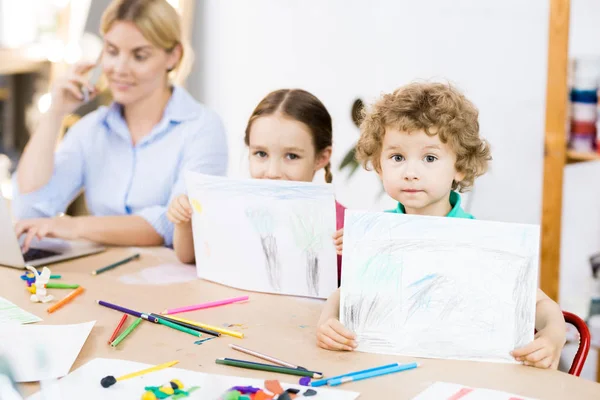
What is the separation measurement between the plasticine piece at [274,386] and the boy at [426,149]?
15cm

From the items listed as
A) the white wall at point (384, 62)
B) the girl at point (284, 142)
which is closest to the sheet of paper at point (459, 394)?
the girl at point (284, 142)

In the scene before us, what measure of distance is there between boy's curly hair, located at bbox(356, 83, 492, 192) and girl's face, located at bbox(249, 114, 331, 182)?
0.22m

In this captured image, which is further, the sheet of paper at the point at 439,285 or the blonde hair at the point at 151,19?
the blonde hair at the point at 151,19

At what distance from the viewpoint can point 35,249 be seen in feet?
4.93

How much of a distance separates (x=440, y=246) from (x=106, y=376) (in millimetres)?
464

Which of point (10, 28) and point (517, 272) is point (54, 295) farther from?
point (10, 28)

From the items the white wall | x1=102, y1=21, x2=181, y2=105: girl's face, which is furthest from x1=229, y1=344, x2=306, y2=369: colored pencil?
the white wall

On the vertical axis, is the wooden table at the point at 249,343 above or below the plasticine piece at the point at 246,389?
below

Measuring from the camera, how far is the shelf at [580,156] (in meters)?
1.75

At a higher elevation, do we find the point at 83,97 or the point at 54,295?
the point at 83,97

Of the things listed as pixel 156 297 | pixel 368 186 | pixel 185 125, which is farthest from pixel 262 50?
pixel 156 297

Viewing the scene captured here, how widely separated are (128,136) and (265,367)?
1027 mm

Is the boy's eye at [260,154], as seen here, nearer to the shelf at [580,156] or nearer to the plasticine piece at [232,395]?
the plasticine piece at [232,395]

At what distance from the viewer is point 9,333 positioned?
957 millimetres
